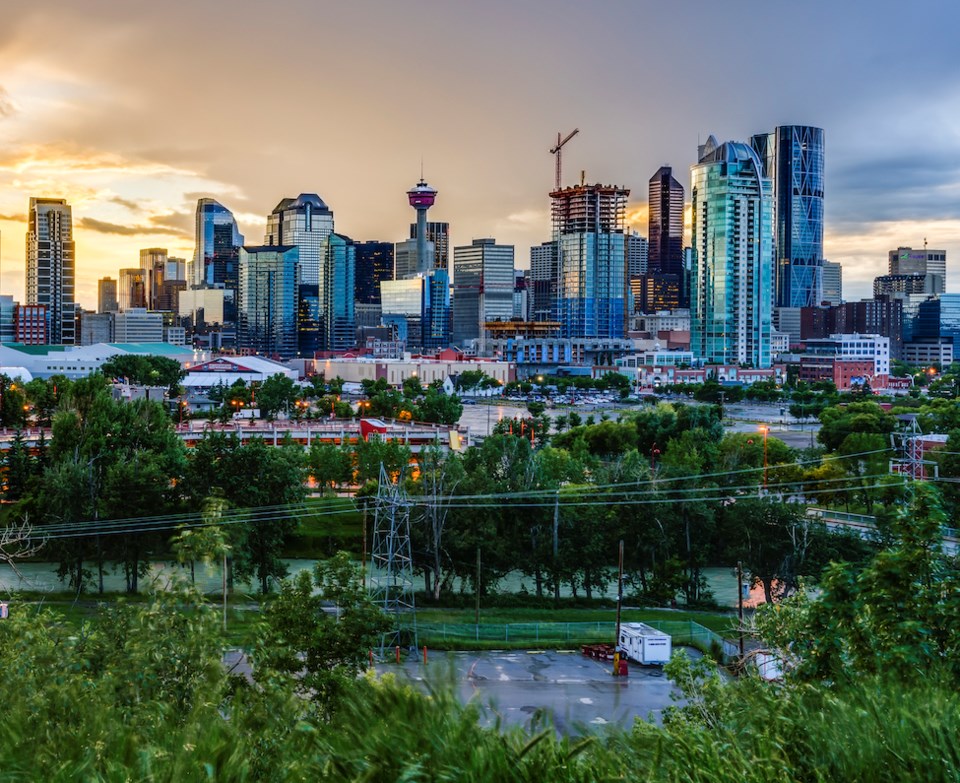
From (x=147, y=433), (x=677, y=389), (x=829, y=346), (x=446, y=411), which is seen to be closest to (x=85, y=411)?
(x=147, y=433)

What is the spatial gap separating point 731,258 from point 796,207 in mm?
61274

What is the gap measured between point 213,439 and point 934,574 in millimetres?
16649

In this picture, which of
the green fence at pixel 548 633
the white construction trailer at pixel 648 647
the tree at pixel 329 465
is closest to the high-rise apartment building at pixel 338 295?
the tree at pixel 329 465

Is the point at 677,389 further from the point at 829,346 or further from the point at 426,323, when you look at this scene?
the point at 426,323

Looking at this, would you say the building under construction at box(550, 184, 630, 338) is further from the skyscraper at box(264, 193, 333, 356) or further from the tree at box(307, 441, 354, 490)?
the tree at box(307, 441, 354, 490)

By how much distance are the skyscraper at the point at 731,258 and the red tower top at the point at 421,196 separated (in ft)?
226

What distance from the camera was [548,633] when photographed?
1596 cm

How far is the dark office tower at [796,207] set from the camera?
143375mm

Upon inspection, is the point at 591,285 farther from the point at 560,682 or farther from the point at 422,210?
the point at 560,682

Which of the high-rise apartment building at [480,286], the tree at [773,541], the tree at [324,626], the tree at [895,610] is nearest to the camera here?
the tree at [895,610]

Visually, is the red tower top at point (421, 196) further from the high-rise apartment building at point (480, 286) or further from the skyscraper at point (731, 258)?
the skyscraper at point (731, 258)

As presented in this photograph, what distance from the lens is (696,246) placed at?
3684 inches

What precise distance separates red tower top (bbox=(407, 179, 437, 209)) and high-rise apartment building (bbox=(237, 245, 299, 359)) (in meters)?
29.9

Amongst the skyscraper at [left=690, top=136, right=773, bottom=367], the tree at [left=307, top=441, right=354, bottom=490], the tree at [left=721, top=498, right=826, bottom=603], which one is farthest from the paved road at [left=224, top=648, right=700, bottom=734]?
the skyscraper at [left=690, top=136, right=773, bottom=367]
